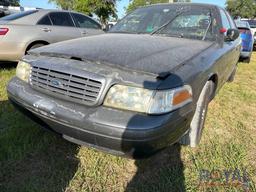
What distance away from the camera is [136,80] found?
1896mm

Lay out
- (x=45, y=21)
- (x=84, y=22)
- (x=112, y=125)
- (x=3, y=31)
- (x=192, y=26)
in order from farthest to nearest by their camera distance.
→ (x=84, y=22) → (x=45, y=21) → (x=3, y=31) → (x=192, y=26) → (x=112, y=125)

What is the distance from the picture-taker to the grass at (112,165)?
2.22 metres

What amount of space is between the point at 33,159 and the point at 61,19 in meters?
4.41

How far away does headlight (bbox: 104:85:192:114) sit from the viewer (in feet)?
6.07

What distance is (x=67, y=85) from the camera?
6.73 ft

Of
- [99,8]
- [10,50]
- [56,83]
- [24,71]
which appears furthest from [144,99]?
[99,8]

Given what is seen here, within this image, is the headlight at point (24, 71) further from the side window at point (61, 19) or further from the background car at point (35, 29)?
the side window at point (61, 19)

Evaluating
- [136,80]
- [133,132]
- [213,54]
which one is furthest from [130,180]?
[213,54]

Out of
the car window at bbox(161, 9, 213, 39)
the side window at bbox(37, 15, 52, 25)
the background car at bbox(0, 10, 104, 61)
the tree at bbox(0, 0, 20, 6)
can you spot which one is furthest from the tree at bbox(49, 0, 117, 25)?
the tree at bbox(0, 0, 20, 6)

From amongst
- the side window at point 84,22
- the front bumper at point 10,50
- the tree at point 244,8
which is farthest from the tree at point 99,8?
the tree at point 244,8

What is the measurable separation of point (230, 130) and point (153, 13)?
75.3 inches

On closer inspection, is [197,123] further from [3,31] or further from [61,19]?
[61,19]

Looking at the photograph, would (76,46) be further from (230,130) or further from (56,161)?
(230,130)

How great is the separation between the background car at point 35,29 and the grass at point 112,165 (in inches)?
94.4
